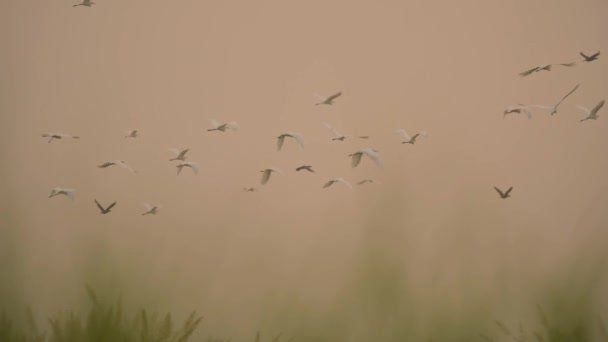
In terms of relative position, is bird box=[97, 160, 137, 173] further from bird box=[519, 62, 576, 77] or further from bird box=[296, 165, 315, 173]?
bird box=[519, 62, 576, 77]

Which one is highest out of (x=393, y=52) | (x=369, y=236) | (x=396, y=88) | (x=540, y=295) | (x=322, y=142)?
(x=393, y=52)

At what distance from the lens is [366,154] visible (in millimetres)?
1584

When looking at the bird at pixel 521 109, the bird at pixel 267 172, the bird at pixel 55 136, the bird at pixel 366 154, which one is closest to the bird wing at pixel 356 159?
the bird at pixel 366 154

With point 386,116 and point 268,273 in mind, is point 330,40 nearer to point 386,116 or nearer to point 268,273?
point 386,116

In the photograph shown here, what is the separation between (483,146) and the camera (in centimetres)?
159

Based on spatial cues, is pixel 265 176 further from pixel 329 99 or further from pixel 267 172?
pixel 329 99

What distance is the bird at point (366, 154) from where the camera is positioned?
1.58m

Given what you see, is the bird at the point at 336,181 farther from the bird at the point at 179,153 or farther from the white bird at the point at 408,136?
the bird at the point at 179,153

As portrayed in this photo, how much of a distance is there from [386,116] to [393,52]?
21 centimetres

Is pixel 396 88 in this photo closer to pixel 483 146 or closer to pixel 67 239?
pixel 483 146

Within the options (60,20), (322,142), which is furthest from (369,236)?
(60,20)

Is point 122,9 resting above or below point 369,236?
above

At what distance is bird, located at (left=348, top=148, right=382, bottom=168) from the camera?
1.58 m

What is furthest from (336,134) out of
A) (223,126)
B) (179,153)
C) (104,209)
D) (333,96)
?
(104,209)
